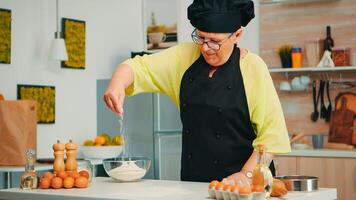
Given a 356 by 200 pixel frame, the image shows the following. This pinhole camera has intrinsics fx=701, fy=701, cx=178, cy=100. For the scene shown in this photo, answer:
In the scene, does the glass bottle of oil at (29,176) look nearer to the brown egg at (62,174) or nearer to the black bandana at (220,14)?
the brown egg at (62,174)

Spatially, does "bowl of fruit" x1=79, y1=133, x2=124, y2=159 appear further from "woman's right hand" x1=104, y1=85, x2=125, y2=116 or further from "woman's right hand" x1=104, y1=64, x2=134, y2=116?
"woman's right hand" x1=104, y1=85, x2=125, y2=116

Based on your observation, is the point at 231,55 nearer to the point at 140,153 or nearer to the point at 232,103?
the point at 232,103

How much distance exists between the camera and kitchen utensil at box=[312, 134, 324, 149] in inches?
227

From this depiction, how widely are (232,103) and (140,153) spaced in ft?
9.10

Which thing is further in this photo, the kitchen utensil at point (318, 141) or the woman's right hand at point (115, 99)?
the kitchen utensil at point (318, 141)

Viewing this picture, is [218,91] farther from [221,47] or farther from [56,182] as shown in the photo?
[56,182]

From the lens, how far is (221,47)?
2721 millimetres

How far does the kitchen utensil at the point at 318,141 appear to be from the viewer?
576cm

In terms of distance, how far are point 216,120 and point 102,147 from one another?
239 cm

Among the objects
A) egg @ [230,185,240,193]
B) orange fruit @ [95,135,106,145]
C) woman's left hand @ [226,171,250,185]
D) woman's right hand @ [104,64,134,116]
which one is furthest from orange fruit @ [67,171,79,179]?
orange fruit @ [95,135,106,145]

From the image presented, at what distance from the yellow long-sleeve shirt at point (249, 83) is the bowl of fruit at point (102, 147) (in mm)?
2146

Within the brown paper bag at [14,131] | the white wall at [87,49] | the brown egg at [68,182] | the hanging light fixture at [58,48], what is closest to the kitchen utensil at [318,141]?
the white wall at [87,49]

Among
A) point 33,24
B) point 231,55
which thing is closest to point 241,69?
point 231,55

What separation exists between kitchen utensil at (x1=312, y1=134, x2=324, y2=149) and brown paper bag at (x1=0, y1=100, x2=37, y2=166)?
2423 mm
